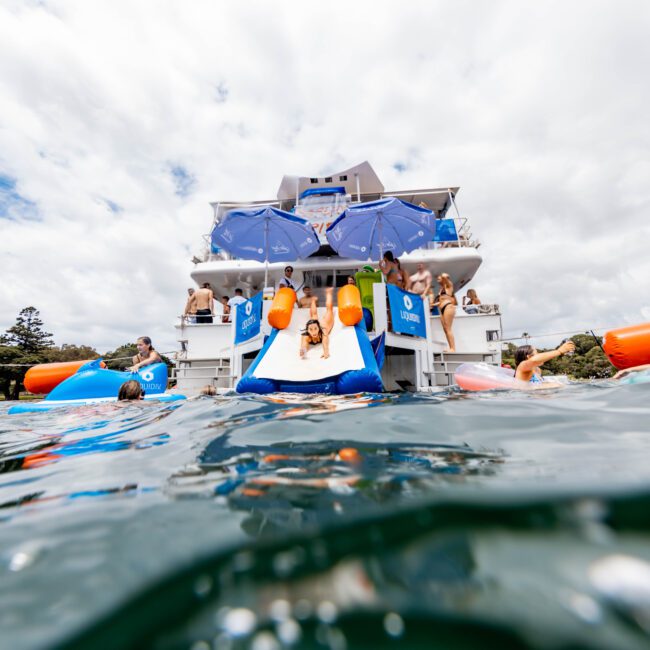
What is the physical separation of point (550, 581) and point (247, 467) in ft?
2.96

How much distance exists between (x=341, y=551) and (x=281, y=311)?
4784 mm

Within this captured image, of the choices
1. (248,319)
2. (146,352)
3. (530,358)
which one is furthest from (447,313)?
(146,352)

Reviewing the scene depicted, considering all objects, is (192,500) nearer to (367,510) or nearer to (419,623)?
(367,510)

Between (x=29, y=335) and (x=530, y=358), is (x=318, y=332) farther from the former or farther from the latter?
(x=29, y=335)

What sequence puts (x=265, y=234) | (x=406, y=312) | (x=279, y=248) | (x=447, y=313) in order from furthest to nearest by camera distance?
(x=279, y=248)
(x=265, y=234)
(x=447, y=313)
(x=406, y=312)

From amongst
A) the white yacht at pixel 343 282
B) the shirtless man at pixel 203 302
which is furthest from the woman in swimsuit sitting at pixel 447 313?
the shirtless man at pixel 203 302

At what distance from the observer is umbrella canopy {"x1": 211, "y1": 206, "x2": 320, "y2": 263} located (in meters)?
6.93

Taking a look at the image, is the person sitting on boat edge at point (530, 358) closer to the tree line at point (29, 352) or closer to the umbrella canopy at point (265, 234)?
the umbrella canopy at point (265, 234)

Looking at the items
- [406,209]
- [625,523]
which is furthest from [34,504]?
[406,209]

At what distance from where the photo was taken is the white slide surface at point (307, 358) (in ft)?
13.9

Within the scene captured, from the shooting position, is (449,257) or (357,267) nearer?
(449,257)

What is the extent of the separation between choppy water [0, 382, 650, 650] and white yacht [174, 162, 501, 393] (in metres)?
4.66

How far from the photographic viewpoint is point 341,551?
585 mm

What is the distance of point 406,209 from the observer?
22.2 feet
